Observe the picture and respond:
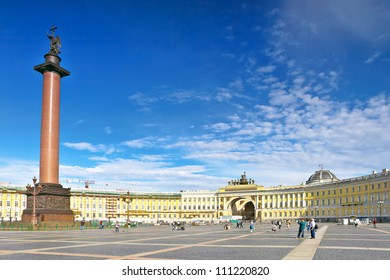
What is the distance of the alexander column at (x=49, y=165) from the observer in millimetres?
50594

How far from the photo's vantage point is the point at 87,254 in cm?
1978

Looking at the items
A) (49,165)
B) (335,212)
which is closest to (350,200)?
(335,212)

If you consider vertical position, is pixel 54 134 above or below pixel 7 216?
above

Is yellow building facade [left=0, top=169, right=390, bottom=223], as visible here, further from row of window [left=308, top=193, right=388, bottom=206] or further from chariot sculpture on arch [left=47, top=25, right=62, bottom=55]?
chariot sculpture on arch [left=47, top=25, right=62, bottom=55]

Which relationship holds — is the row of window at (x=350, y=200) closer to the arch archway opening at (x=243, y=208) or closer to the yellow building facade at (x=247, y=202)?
the yellow building facade at (x=247, y=202)

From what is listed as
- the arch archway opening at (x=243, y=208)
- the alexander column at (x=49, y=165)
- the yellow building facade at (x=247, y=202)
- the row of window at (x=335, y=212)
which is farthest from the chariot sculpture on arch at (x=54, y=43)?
the arch archway opening at (x=243, y=208)

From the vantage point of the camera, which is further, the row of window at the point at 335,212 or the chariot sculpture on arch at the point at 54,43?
the row of window at the point at 335,212

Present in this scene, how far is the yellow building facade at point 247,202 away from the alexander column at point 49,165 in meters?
46.7

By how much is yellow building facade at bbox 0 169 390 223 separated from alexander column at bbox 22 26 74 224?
46709 mm

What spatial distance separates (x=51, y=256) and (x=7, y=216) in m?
115

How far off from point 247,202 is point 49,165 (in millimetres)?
132171
